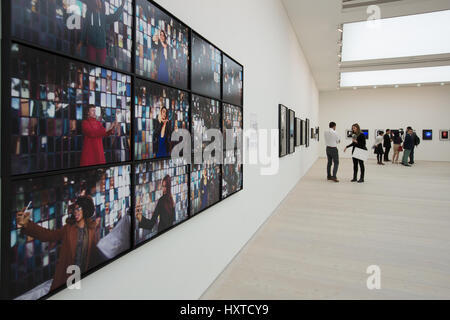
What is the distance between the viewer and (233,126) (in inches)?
126

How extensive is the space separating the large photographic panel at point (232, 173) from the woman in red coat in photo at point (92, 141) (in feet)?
5.64

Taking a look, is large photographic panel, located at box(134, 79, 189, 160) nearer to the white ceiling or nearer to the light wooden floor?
the light wooden floor

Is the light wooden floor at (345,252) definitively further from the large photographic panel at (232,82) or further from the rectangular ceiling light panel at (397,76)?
the rectangular ceiling light panel at (397,76)

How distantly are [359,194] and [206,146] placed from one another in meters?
6.40

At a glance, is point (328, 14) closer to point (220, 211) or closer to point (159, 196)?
point (220, 211)

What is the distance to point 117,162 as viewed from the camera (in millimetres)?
1470

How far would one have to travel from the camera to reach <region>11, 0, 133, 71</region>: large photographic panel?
3.36 ft

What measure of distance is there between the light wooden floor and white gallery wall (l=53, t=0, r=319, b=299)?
0.34 metres

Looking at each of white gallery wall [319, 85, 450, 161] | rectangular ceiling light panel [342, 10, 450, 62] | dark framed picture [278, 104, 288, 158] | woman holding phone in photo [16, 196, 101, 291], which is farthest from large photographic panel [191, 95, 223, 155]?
white gallery wall [319, 85, 450, 161]

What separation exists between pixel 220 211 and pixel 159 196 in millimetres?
1323

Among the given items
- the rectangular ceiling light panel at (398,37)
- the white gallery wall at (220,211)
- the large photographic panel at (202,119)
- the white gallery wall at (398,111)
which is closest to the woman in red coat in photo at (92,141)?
the white gallery wall at (220,211)

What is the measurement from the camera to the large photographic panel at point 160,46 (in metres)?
1.63

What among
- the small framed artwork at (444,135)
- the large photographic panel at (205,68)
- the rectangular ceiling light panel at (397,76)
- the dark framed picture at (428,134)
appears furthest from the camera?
the dark framed picture at (428,134)
